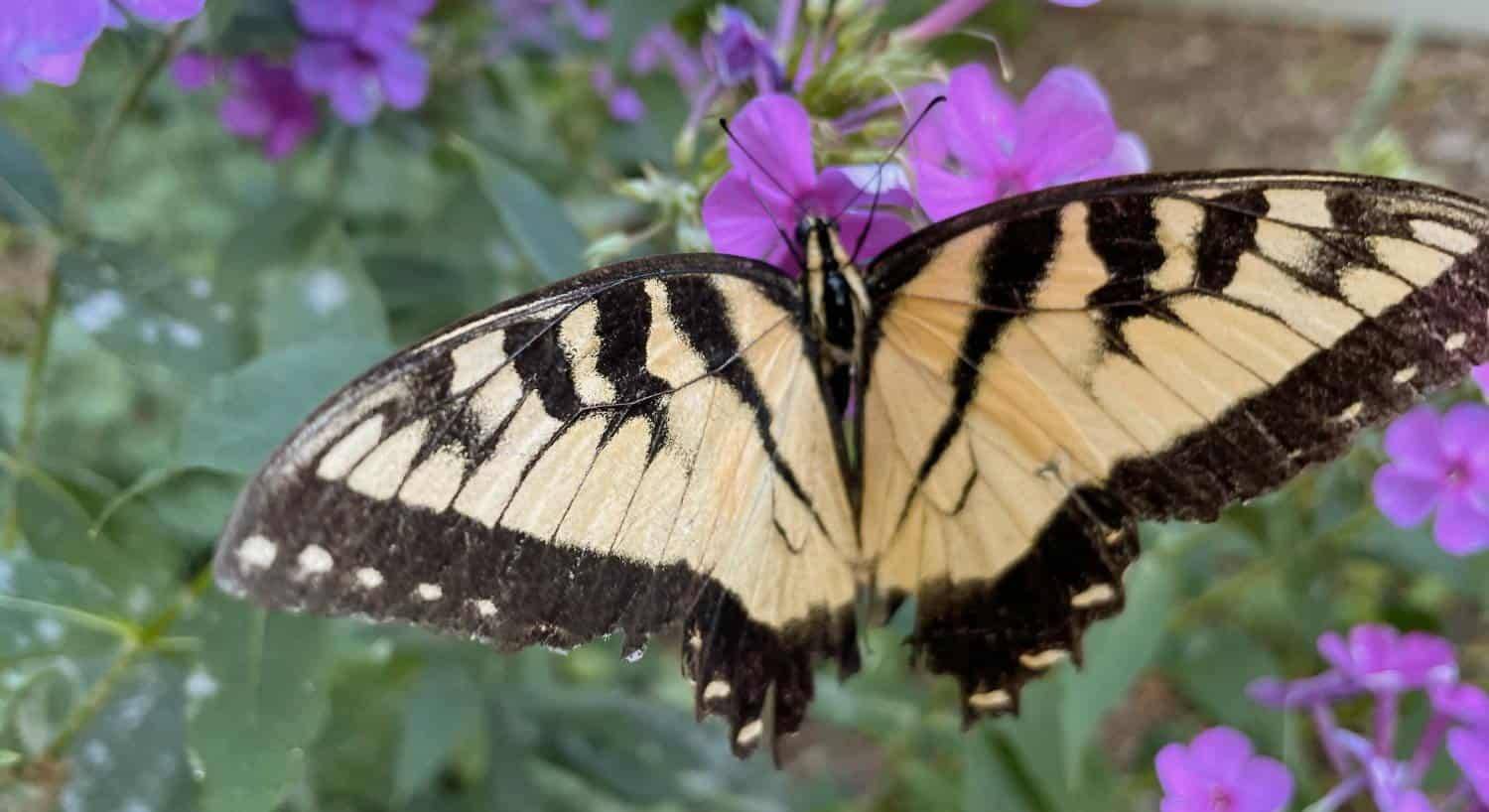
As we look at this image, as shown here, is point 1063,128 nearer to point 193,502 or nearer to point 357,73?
point 193,502

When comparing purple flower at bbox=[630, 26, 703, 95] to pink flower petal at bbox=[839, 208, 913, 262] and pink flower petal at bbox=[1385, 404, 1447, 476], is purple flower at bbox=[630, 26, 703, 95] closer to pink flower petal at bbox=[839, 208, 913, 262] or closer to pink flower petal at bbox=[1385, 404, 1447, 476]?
pink flower petal at bbox=[839, 208, 913, 262]

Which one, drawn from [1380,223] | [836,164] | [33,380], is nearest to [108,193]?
[33,380]

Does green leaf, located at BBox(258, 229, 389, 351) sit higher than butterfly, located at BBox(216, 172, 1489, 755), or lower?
higher

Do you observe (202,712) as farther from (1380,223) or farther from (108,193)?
(108,193)

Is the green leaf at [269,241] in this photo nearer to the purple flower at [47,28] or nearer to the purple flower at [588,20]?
the purple flower at [588,20]

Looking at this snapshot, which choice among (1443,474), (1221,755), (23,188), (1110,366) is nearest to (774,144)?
(1110,366)

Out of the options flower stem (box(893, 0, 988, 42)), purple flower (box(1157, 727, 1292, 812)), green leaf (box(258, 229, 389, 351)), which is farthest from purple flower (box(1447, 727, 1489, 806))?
green leaf (box(258, 229, 389, 351))
